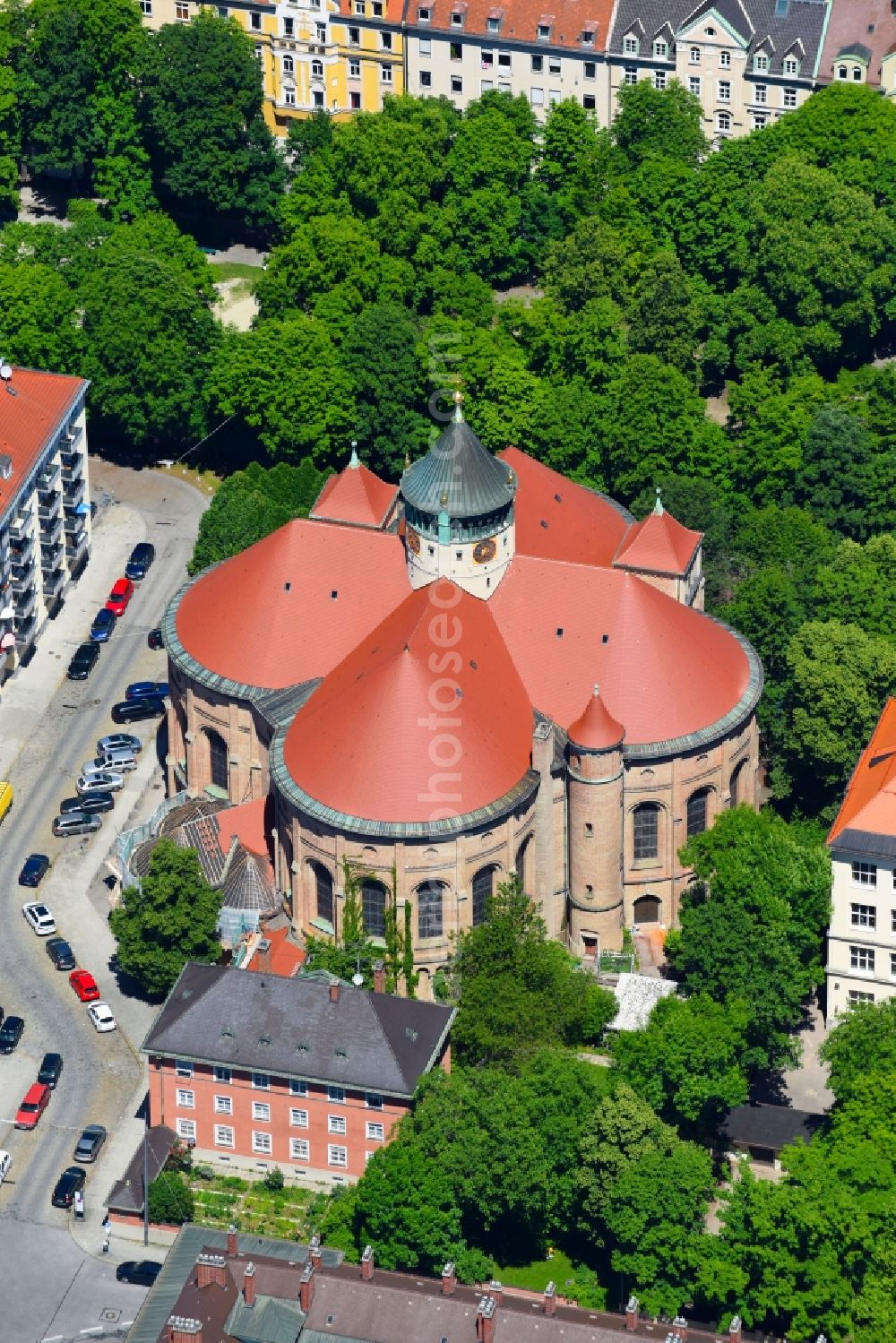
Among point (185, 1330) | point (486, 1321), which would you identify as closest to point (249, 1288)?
point (185, 1330)

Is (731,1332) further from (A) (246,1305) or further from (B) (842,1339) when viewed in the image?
(A) (246,1305)

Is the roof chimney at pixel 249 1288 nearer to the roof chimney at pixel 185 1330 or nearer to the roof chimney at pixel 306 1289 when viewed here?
the roof chimney at pixel 306 1289

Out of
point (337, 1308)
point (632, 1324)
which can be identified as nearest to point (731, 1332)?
point (632, 1324)

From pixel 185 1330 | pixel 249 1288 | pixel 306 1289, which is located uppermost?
pixel 306 1289

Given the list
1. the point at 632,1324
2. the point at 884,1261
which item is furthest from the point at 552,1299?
the point at 884,1261

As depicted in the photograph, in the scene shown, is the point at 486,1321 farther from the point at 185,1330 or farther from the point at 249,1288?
the point at 185,1330
